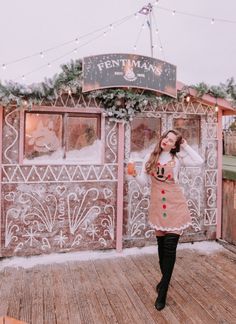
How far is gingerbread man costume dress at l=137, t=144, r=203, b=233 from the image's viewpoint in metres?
3.39

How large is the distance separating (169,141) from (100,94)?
4.90 ft

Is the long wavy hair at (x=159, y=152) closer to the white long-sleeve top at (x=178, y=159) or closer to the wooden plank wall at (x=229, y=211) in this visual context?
the white long-sleeve top at (x=178, y=159)

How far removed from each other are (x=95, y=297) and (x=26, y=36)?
933 centimetres

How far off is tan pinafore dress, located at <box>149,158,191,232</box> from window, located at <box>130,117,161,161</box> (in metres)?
1.44

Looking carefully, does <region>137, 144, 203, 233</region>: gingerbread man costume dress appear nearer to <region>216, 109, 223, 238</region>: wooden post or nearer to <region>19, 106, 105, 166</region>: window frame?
<region>19, 106, 105, 166</region>: window frame

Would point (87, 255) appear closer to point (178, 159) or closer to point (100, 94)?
point (178, 159)

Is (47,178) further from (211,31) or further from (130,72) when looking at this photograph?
(211,31)

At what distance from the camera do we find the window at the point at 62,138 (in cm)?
456

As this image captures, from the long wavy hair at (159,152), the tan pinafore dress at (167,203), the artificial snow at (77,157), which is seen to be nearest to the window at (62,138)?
the artificial snow at (77,157)

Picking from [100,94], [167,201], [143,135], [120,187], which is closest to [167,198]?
[167,201]

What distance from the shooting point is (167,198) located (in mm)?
3459

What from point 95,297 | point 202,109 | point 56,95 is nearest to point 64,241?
point 95,297

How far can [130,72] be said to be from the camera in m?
4.59

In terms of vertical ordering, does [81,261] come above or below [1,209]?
below
